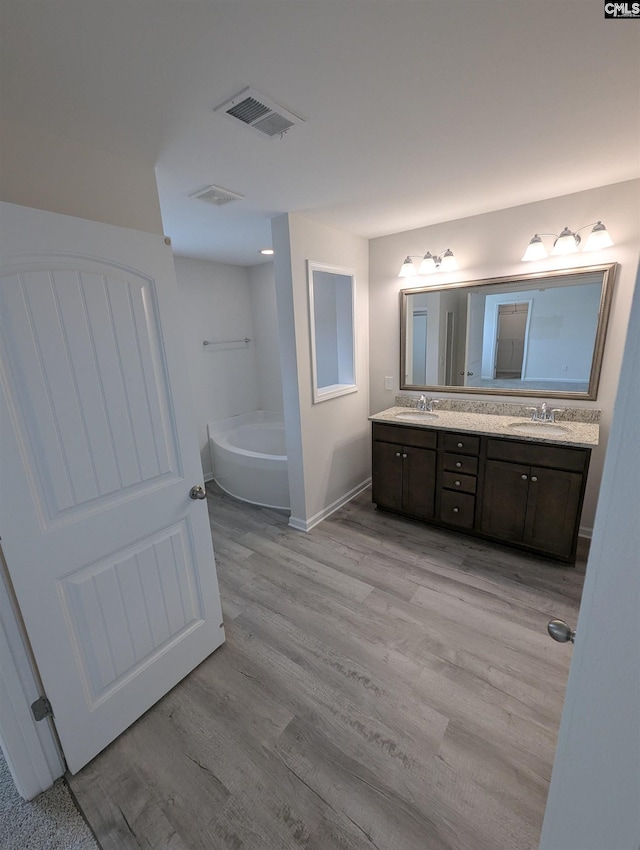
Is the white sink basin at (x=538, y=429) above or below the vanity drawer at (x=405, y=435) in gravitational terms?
above

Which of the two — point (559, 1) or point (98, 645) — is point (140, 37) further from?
point (98, 645)

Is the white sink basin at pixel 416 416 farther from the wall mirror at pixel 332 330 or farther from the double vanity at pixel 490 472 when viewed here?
the wall mirror at pixel 332 330

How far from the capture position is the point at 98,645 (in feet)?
4.51

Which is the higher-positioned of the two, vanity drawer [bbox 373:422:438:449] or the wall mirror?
the wall mirror

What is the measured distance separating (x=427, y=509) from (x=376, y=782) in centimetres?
182

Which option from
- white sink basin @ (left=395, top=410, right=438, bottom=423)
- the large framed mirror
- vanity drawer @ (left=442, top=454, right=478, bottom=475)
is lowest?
vanity drawer @ (left=442, top=454, right=478, bottom=475)

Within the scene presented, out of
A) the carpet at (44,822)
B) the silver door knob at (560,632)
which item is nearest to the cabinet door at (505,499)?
the silver door knob at (560,632)

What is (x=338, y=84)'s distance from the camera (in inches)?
47.9

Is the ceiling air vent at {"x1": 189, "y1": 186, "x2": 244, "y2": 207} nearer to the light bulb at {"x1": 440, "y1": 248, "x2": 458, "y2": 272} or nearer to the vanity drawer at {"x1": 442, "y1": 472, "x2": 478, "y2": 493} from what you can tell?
the light bulb at {"x1": 440, "y1": 248, "x2": 458, "y2": 272}

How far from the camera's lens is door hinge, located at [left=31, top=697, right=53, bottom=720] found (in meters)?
1.27

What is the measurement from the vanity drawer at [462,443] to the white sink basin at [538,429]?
9.6 inches

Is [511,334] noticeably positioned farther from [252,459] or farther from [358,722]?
[358,722]

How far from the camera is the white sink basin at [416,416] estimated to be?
2.86 m

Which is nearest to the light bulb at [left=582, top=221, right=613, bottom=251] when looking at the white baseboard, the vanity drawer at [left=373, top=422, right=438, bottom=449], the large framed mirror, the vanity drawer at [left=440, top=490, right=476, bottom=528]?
the large framed mirror
